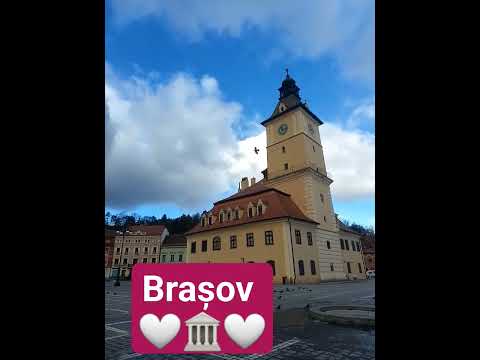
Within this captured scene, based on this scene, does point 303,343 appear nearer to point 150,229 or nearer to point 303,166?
point 303,166

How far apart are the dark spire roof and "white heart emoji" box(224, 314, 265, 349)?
136 ft

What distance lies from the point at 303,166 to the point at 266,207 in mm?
7779

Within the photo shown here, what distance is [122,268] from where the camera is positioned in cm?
6381

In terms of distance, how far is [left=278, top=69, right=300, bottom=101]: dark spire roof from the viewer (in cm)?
4256

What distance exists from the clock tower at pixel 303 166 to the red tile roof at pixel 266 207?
1.89 metres

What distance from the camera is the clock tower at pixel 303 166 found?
33656 millimetres

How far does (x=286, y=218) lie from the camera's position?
28.5 meters

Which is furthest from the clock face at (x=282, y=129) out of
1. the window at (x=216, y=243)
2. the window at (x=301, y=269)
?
the window at (x=301, y=269)

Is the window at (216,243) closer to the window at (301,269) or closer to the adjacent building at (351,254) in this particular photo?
the window at (301,269)

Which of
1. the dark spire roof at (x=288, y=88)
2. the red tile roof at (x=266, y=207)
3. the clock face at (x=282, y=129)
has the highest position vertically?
the dark spire roof at (x=288, y=88)

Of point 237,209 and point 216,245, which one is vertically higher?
point 237,209
